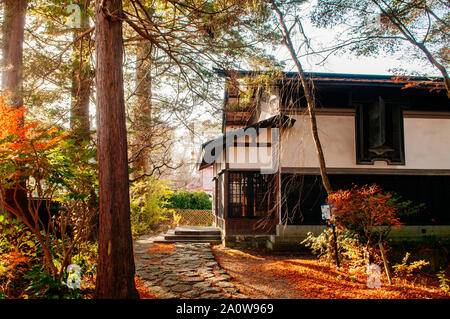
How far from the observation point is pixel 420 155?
34.3 ft

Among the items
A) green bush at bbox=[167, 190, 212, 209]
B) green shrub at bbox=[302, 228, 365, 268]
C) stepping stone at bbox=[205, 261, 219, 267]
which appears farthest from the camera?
green bush at bbox=[167, 190, 212, 209]

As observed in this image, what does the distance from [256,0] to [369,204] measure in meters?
4.99

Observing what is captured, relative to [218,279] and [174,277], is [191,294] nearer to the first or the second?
[218,279]

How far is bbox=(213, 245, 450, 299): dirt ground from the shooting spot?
5484 mm

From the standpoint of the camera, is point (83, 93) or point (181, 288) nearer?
point (181, 288)

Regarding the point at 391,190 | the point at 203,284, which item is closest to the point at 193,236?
the point at 203,284

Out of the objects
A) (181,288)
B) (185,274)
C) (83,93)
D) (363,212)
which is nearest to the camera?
(181,288)

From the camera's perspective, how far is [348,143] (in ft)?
33.9

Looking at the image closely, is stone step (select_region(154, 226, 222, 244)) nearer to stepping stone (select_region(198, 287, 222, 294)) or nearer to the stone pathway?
the stone pathway

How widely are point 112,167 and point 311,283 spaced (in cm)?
470

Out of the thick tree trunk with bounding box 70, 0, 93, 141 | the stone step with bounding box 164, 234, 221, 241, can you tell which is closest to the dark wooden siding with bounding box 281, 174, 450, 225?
the stone step with bounding box 164, 234, 221, 241

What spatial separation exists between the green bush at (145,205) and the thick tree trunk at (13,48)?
670 cm

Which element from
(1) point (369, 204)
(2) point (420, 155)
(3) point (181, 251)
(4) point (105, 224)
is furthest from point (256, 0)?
(2) point (420, 155)

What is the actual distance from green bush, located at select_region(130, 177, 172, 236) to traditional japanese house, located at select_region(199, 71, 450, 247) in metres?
4.96
